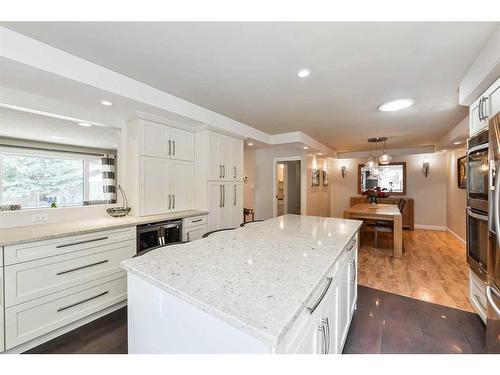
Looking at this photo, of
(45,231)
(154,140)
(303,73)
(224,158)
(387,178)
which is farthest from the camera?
(387,178)

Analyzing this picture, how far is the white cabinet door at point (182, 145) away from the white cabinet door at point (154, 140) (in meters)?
0.11

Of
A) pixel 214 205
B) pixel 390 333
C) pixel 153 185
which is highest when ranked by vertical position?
pixel 153 185

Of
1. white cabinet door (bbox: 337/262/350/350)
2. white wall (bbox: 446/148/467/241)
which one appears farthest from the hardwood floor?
white cabinet door (bbox: 337/262/350/350)

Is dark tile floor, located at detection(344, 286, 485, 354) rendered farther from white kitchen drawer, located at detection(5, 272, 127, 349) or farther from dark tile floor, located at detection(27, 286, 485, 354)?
white kitchen drawer, located at detection(5, 272, 127, 349)

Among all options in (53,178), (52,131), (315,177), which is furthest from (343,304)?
(315,177)

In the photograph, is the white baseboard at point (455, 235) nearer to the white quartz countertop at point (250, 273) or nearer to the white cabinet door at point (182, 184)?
the white quartz countertop at point (250, 273)

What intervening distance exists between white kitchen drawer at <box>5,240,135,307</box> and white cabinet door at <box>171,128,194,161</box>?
134cm

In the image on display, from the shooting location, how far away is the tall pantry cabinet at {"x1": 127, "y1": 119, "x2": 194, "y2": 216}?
8.72 feet

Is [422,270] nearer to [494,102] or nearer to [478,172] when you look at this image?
[478,172]

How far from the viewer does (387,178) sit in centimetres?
664

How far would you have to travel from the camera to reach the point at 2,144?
6.47ft

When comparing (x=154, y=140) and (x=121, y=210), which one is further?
(x=154, y=140)

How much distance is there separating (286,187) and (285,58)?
5.15 m
